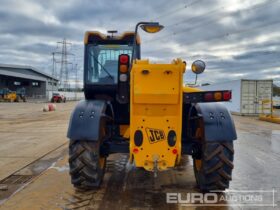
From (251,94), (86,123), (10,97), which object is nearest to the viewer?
(86,123)

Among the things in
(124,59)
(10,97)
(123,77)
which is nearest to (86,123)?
(123,77)

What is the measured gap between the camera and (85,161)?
5648 millimetres

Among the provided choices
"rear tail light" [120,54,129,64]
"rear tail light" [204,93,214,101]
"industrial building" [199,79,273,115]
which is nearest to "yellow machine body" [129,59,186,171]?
"rear tail light" [120,54,129,64]

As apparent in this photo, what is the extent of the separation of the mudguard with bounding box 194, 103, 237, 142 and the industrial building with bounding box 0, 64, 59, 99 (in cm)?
7489

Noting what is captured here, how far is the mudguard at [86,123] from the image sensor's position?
557 cm

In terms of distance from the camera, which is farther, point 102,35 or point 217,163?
point 102,35

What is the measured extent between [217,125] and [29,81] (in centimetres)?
8724

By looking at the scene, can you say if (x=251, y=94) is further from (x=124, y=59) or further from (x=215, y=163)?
(x=124, y=59)

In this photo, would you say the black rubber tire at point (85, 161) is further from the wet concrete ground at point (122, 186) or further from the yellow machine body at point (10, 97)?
the yellow machine body at point (10, 97)

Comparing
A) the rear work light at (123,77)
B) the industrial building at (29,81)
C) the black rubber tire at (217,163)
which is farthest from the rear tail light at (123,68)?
the industrial building at (29,81)

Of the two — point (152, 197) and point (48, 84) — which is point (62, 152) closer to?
point (152, 197)

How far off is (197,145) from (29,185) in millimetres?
3203

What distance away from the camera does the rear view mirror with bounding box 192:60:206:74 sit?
5.78 m

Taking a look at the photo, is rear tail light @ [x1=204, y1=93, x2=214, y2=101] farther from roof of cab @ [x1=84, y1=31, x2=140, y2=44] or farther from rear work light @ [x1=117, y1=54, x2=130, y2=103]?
roof of cab @ [x1=84, y1=31, x2=140, y2=44]
